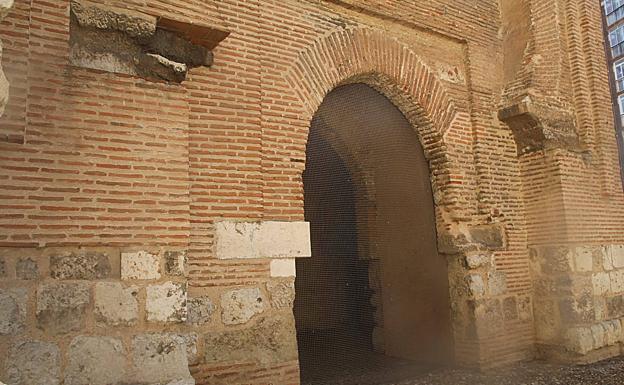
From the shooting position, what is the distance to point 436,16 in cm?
601

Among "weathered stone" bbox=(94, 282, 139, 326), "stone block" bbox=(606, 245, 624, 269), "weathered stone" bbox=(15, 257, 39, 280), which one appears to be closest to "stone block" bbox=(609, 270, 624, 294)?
"stone block" bbox=(606, 245, 624, 269)

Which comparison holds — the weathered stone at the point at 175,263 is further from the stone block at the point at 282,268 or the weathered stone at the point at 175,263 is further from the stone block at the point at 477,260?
the stone block at the point at 477,260

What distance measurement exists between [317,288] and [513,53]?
4897 millimetres

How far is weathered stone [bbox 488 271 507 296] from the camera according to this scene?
582 centimetres

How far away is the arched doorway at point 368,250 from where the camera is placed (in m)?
6.14

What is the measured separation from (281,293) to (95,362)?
5.22ft

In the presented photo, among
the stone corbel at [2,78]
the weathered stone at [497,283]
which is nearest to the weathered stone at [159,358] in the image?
the stone corbel at [2,78]

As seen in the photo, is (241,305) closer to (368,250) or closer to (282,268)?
(282,268)

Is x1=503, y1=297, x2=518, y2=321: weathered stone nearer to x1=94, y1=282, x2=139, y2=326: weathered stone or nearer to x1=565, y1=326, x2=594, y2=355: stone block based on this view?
x1=565, y1=326, x2=594, y2=355: stone block

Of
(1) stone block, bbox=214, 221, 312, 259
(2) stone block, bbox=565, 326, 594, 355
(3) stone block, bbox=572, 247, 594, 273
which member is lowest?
(2) stone block, bbox=565, 326, 594, 355

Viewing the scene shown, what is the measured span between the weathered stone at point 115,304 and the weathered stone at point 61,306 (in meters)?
0.08

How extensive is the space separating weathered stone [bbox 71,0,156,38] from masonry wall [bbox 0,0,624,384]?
0.41 feet

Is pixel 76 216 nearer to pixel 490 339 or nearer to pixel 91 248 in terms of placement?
pixel 91 248

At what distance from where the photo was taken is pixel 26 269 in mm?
3008
